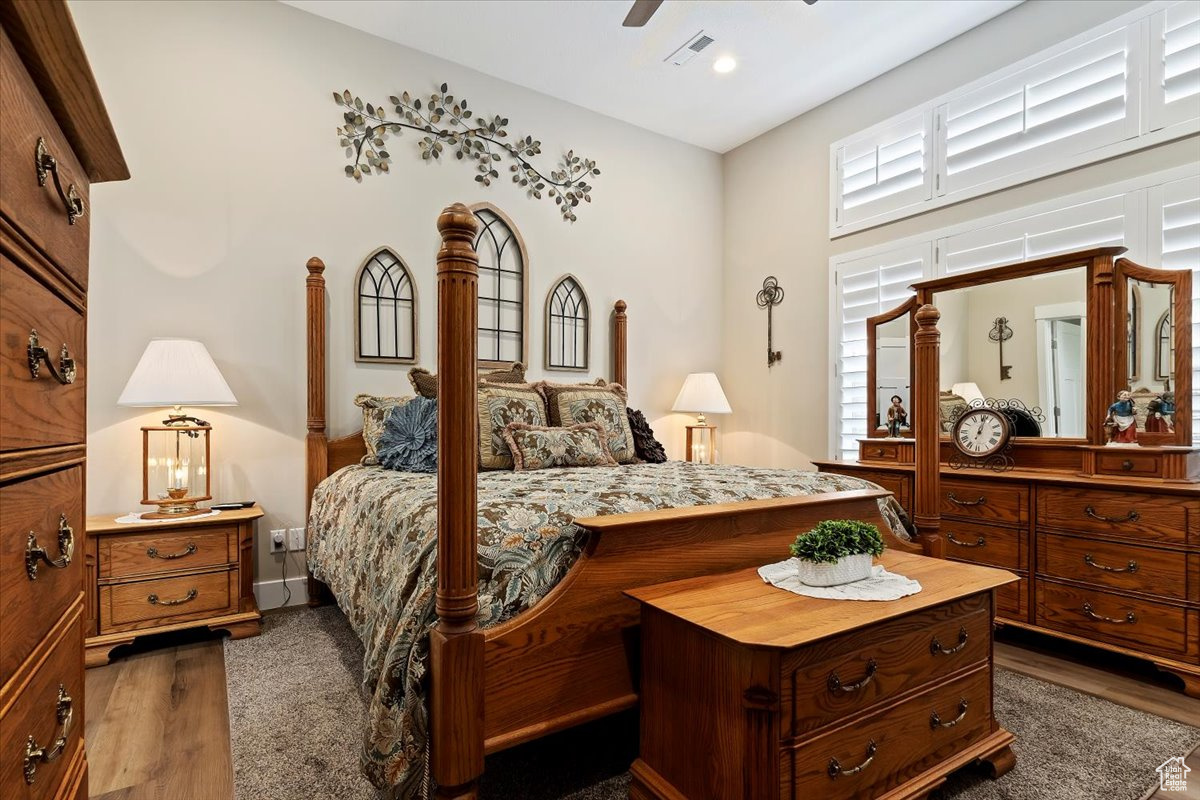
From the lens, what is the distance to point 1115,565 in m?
2.36

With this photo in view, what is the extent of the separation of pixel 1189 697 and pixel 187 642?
3.86 metres

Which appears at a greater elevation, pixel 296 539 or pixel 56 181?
pixel 56 181

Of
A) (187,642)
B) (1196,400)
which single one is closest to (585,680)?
(187,642)

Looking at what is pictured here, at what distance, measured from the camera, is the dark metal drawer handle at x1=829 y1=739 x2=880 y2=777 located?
1299mm

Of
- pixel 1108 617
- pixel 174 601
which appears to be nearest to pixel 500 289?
pixel 174 601

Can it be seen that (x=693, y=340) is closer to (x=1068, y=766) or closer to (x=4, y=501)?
(x=1068, y=766)

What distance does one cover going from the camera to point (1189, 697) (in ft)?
7.02

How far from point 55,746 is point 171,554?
1.92 metres

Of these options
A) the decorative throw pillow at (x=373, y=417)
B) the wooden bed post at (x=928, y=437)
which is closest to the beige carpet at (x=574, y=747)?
the wooden bed post at (x=928, y=437)

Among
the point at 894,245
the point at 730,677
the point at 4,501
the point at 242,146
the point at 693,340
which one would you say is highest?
the point at 242,146

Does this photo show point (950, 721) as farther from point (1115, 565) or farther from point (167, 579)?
point (167, 579)

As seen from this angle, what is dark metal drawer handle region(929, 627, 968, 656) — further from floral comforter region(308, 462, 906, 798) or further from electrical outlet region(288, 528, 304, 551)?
electrical outlet region(288, 528, 304, 551)

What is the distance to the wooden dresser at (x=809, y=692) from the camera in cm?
123

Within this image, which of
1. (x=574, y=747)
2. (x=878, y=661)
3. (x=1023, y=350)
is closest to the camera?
(x=878, y=661)
